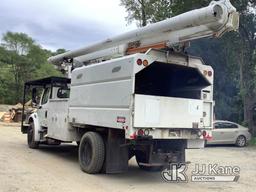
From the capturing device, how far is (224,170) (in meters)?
12.2

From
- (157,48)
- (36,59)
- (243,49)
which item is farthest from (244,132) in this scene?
(36,59)

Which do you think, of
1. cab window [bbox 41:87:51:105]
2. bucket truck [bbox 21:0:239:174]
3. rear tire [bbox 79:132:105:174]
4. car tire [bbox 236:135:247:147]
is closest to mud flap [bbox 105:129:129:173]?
bucket truck [bbox 21:0:239:174]

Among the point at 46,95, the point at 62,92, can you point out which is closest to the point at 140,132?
the point at 62,92

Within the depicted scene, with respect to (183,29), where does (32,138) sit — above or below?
below

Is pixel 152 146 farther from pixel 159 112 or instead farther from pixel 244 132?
pixel 244 132

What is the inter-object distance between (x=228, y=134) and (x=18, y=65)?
45.0 m

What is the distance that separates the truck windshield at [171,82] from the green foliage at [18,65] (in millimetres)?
46995

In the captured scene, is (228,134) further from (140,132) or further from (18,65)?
(18,65)

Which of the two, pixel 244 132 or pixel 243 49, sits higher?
pixel 243 49

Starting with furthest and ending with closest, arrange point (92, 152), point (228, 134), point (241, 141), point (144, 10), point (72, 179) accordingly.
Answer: point (144, 10) → point (241, 141) → point (228, 134) → point (92, 152) → point (72, 179)

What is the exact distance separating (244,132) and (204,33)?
13861 mm

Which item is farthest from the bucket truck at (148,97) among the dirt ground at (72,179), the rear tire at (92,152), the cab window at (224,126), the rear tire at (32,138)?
the cab window at (224,126)

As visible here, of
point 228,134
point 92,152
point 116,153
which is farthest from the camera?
point 228,134

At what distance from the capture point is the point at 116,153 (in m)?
Result: 10.1
